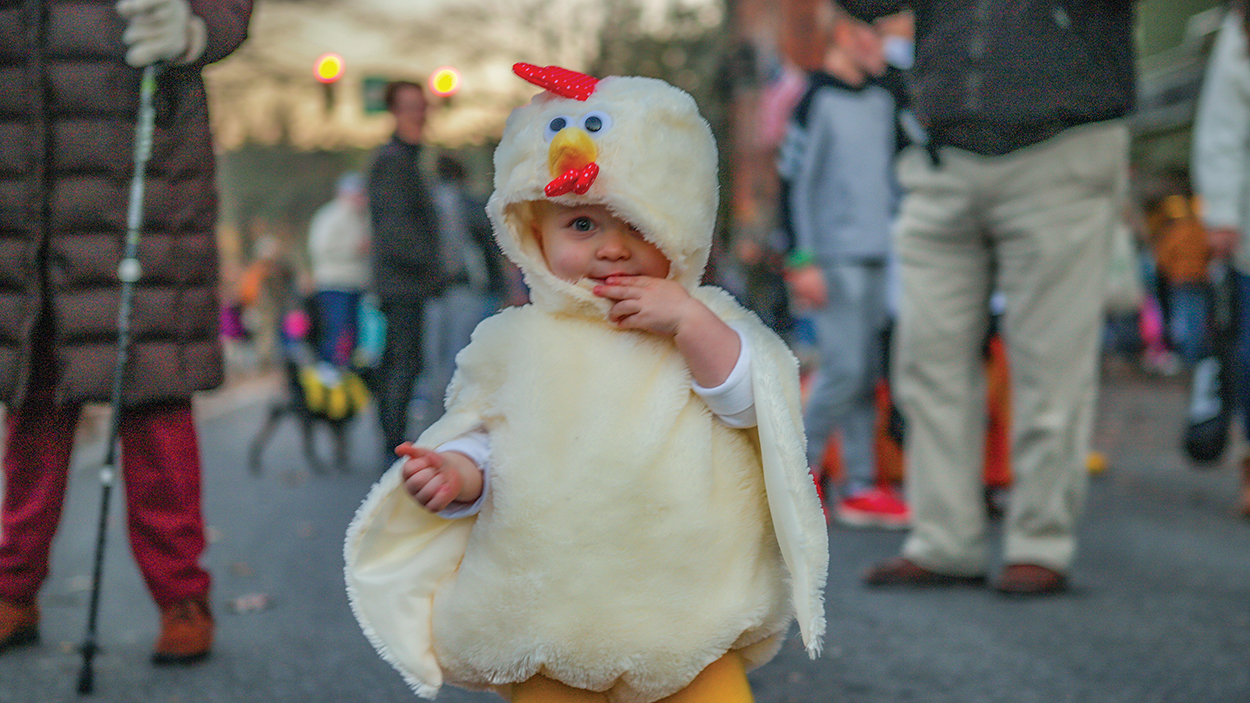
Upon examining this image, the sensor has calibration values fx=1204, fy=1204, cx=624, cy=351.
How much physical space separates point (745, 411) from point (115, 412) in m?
1.79

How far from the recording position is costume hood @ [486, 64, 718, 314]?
1896mm

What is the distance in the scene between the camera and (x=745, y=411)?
193 cm

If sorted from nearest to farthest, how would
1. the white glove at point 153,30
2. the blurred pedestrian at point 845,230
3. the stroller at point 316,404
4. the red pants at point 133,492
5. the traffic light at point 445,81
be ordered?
the white glove at point 153,30 → the red pants at point 133,492 → the blurred pedestrian at point 845,230 → the stroller at point 316,404 → the traffic light at point 445,81

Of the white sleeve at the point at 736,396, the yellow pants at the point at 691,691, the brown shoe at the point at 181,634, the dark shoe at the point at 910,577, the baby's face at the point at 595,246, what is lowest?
the dark shoe at the point at 910,577

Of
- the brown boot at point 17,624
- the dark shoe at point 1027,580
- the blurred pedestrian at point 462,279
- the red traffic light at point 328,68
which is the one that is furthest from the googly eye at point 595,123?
the red traffic light at point 328,68

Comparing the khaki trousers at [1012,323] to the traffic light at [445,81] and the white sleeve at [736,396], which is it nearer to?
the white sleeve at [736,396]

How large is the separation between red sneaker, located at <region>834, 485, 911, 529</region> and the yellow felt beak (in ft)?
12.1

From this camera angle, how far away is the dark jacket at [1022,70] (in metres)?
3.44

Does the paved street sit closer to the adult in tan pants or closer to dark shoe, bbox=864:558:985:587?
dark shoe, bbox=864:558:985:587

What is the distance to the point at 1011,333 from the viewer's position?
3.89 m

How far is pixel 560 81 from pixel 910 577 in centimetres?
259

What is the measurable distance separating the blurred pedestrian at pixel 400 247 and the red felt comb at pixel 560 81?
4181mm

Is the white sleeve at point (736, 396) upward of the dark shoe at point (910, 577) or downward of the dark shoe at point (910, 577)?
upward

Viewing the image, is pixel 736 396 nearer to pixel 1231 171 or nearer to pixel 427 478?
pixel 427 478
